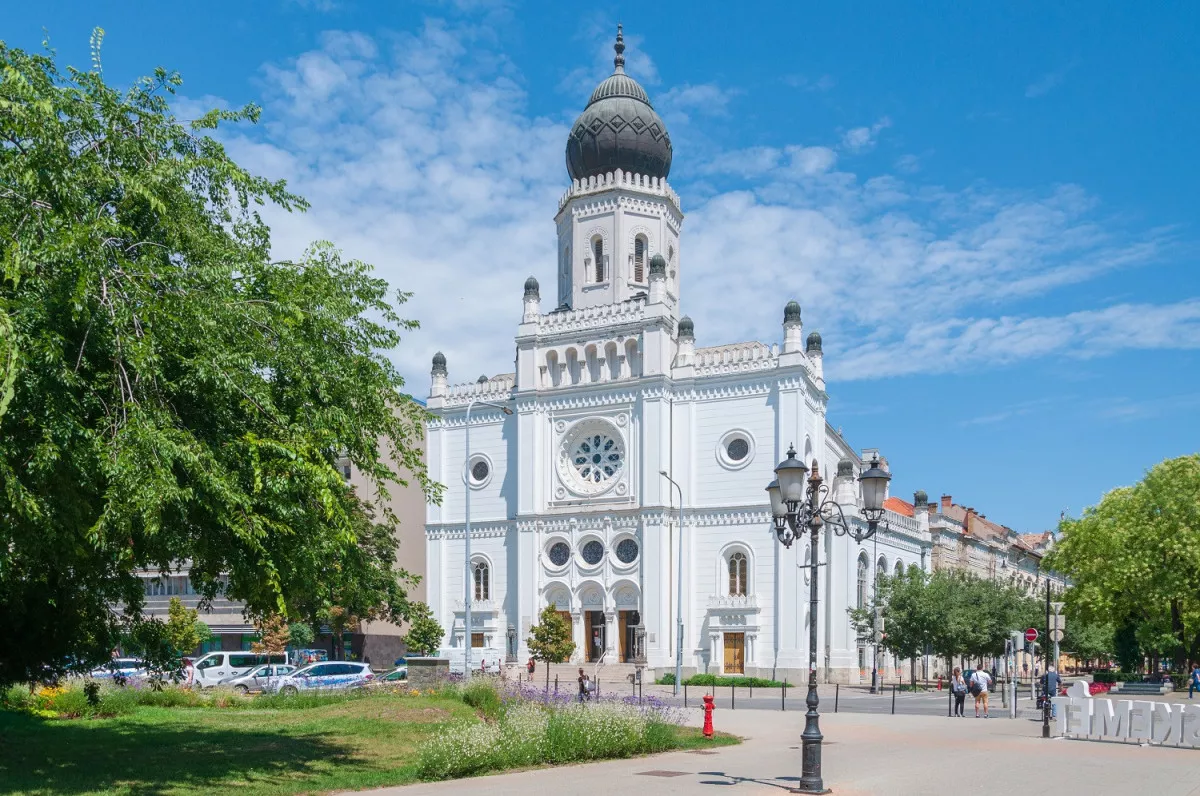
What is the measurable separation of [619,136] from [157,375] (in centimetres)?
5190

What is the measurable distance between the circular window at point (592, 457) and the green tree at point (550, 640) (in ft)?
24.0

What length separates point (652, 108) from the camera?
213ft

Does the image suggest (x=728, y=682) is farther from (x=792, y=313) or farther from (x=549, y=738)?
(x=549, y=738)

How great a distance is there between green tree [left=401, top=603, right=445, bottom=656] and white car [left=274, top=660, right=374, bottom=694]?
55.9 ft

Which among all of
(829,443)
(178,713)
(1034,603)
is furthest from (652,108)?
(178,713)

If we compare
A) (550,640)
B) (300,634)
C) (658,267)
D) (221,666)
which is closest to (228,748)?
(221,666)

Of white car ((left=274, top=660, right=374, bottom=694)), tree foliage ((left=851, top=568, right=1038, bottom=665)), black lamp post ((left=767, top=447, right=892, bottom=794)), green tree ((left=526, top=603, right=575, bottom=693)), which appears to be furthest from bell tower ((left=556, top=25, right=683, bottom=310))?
black lamp post ((left=767, top=447, right=892, bottom=794))

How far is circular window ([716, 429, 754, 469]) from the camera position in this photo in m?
55.7

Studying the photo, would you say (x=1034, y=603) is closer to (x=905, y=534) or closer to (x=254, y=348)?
(x=905, y=534)

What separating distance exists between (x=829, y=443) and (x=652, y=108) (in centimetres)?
2186

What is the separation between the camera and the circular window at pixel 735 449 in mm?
55719

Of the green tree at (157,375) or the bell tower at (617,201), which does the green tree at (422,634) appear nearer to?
the bell tower at (617,201)

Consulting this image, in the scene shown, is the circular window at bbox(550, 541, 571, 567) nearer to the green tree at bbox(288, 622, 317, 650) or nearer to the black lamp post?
the green tree at bbox(288, 622, 317, 650)

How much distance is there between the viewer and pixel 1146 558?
45188 millimetres
